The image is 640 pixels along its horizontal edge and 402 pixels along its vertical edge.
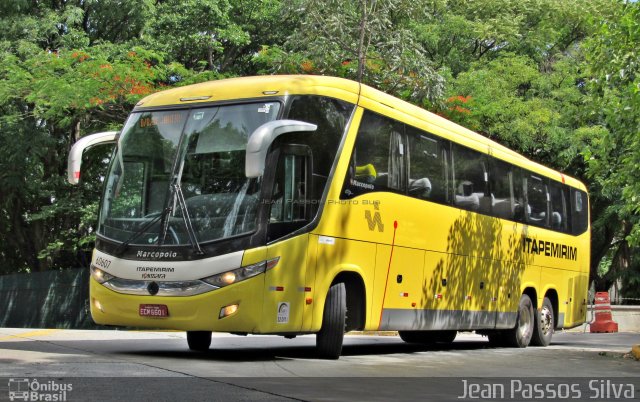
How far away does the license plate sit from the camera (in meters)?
11.7

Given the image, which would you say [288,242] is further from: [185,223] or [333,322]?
[333,322]

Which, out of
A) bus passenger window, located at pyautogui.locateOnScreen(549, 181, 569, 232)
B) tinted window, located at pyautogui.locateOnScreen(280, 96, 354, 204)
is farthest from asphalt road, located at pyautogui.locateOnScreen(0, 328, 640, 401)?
bus passenger window, located at pyautogui.locateOnScreen(549, 181, 569, 232)

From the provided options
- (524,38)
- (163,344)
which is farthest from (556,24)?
(163,344)

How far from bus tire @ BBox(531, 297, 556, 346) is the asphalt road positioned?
3.37m

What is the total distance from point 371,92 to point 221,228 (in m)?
3.38

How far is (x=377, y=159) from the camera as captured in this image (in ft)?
44.2

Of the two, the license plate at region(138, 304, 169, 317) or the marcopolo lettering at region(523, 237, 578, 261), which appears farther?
the marcopolo lettering at region(523, 237, 578, 261)

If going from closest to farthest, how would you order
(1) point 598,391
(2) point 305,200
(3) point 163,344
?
(1) point 598,391
(2) point 305,200
(3) point 163,344

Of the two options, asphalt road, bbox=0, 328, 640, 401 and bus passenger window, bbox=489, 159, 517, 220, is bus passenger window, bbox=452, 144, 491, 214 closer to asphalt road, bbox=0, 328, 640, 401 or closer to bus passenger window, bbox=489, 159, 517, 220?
bus passenger window, bbox=489, 159, 517, 220

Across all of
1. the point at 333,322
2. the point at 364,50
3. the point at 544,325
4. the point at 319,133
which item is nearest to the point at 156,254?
the point at 333,322

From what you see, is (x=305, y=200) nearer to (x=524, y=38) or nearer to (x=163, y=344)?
(x=163, y=344)

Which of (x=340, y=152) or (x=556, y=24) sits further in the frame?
(x=556, y=24)

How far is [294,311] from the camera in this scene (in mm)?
11945

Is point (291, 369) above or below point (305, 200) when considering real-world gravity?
below
